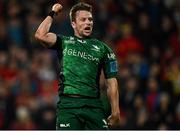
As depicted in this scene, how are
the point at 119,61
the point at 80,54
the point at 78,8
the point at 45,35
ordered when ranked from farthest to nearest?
1. the point at 119,61
2. the point at 78,8
3. the point at 80,54
4. the point at 45,35

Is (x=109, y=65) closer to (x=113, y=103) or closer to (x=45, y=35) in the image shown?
(x=113, y=103)

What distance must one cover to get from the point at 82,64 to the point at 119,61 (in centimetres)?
775

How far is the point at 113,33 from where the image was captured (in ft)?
57.6

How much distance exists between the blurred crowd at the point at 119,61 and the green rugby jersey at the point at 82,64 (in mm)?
4603

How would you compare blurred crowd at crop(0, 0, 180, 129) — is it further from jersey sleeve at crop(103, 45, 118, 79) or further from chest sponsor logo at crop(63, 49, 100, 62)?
chest sponsor logo at crop(63, 49, 100, 62)

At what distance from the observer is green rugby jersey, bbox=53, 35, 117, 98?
8.85 meters

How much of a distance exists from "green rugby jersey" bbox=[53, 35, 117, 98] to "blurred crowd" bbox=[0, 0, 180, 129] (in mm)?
4603

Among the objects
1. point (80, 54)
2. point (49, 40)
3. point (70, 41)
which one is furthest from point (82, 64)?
point (49, 40)

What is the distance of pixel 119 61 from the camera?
16625 mm

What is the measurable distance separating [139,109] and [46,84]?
2.39 metres

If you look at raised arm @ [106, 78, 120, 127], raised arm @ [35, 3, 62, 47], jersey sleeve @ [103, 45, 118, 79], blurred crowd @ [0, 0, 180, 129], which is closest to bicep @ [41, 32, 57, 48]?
raised arm @ [35, 3, 62, 47]

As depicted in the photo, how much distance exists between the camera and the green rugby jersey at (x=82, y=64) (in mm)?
8852

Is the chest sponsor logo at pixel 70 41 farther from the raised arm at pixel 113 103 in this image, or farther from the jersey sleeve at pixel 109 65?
the raised arm at pixel 113 103

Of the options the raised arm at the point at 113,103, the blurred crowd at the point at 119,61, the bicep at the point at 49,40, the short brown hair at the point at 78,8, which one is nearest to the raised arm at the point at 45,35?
the bicep at the point at 49,40
